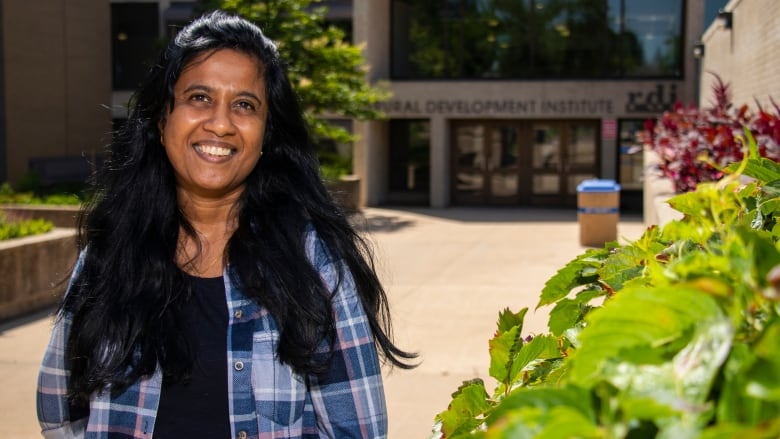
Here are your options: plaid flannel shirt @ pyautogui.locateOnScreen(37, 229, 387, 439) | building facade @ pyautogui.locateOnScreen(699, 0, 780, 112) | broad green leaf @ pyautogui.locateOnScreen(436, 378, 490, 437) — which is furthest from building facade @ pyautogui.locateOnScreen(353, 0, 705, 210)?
broad green leaf @ pyautogui.locateOnScreen(436, 378, 490, 437)

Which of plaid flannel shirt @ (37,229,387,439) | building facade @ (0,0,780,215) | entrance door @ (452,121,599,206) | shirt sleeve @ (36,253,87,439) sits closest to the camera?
plaid flannel shirt @ (37,229,387,439)

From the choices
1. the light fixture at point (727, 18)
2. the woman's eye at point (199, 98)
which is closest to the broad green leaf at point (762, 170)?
the woman's eye at point (199, 98)

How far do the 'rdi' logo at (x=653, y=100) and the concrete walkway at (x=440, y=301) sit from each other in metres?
4.01

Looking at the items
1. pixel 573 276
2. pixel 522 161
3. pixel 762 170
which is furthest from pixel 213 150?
pixel 522 161

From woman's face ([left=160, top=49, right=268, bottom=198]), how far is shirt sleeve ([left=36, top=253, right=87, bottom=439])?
0.54 meters

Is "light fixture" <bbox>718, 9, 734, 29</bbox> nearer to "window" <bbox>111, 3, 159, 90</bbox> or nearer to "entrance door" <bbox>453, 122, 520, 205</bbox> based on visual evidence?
"entrance door" <bbox>453, 122, 520, 205</bbox>

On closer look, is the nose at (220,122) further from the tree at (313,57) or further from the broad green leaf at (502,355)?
the tree at (313,57)

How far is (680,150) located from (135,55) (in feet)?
70.4

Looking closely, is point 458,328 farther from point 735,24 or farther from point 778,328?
point 778,328

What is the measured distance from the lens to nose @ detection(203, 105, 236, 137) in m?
2.62

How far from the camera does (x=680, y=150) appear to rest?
9438 millimetres

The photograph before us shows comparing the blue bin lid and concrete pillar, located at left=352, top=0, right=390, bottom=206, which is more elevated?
concrete pillar, located at left=352, top=0, right=390, bottom=206

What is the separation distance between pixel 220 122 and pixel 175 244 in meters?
0.38

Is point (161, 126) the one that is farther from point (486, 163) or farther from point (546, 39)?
point (486, 163)
